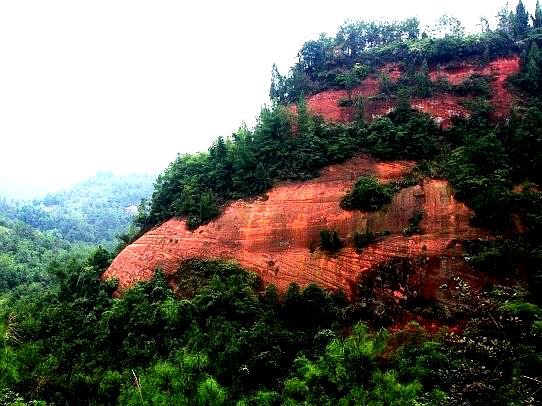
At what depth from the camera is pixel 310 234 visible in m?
32.1

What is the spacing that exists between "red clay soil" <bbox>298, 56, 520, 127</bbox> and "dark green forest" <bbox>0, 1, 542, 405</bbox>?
0.87m

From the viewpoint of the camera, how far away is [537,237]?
25.4m

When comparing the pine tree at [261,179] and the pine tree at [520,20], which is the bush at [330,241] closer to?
the pine tree at [261,179]

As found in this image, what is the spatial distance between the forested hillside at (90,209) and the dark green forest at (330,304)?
61.5 metres

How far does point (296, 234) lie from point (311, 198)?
10.3 ft

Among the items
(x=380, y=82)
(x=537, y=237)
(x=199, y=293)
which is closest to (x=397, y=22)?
(x=380, y=82)

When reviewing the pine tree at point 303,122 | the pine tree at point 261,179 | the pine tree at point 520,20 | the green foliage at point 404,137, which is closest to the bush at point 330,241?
the pine tree at point 261,179

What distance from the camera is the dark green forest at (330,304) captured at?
15625mm

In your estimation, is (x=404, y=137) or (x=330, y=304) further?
(x=404, y=137)

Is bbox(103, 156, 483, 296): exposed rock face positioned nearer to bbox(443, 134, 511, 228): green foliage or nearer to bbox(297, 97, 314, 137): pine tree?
bbox(443, 134, 511, 228): green foliage

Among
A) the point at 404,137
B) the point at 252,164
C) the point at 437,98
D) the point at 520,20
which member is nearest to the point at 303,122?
the point at 252,164

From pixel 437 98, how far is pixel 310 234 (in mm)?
18008

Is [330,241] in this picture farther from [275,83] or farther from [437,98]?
[275,83]

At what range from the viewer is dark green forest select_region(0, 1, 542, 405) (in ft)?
51.3
